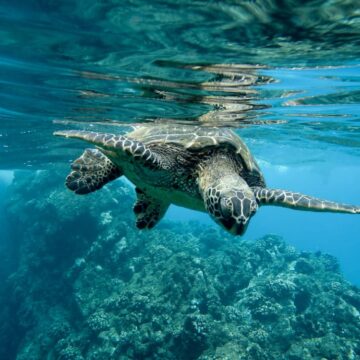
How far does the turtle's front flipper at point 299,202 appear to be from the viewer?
6.21 m

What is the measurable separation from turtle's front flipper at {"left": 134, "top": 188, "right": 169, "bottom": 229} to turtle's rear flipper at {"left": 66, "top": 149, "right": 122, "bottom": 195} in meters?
0.79

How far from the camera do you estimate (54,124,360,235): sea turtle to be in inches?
210

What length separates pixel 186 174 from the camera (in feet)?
22.4

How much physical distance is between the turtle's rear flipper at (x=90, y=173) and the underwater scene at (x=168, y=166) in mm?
32

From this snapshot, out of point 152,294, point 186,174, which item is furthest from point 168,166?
point 152,294

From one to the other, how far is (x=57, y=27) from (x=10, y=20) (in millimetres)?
887

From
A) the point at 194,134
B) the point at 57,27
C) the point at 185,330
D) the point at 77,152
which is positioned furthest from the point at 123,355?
the point at 77,152

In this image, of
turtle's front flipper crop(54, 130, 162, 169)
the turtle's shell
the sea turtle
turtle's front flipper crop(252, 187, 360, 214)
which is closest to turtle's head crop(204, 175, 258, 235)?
the sea turtle

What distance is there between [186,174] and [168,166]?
15.9 inches

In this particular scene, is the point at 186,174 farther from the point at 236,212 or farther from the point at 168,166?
the point at 236,212

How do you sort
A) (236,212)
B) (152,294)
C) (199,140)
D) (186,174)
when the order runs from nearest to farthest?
(236,212) → (186,174) → (199,140) → (152,294)

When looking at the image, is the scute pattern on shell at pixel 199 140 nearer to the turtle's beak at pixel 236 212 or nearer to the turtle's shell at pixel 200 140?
the turtle's shell at pixel 200 140

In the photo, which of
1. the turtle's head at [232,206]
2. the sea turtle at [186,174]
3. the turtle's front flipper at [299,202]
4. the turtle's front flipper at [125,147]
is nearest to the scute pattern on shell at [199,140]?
the sea turtle at [186,174]

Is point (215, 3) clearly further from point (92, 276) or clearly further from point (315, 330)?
point (92, 276)
